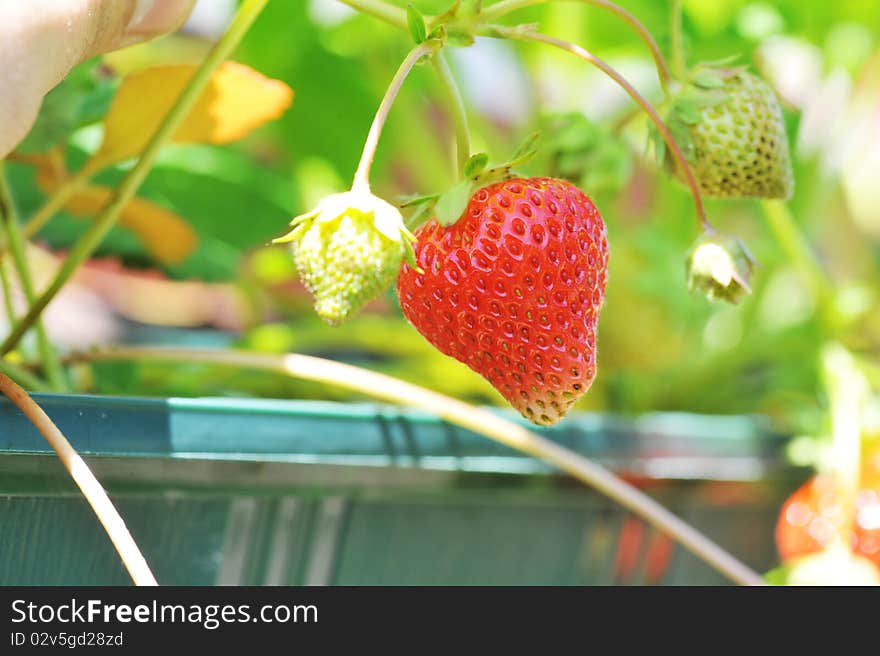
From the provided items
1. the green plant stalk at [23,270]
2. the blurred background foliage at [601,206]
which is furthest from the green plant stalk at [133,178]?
the blurred background foliage at [601,206]

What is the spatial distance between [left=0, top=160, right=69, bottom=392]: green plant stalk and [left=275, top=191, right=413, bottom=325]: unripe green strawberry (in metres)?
0.21

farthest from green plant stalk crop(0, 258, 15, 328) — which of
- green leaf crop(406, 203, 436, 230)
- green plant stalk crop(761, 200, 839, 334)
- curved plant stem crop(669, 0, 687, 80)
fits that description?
green plant stalk crop(761, 200, 839, 334)

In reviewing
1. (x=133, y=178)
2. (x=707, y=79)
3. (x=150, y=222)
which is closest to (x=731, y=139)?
(x=707, y=79)

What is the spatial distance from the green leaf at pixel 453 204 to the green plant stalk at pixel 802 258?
1.32 ft

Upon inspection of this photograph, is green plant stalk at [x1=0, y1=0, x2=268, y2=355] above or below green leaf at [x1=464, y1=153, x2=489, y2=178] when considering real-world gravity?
above

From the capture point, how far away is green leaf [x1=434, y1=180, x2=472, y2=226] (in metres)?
0.40

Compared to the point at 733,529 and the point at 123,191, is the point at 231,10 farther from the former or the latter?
the point at 733,529

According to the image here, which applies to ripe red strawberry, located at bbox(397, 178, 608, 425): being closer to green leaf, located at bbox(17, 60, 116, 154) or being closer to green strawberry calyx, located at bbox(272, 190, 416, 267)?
green strawberry calyx, located at bbox(272, 190, 416, 267)

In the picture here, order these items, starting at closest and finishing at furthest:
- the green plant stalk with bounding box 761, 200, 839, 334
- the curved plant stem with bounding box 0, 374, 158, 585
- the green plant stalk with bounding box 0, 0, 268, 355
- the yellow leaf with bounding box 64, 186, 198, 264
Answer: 1. the curved plant stem with bounding box 0, 374, 158, 585
2. the green plant stalk with bounding box 0, 0, 268, 355
3. the yellow leaf with bounding box 64, 186, 198, 264
4. the green plant stalk with bounding box 761, 200, 839, 334

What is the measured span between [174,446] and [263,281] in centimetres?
55
